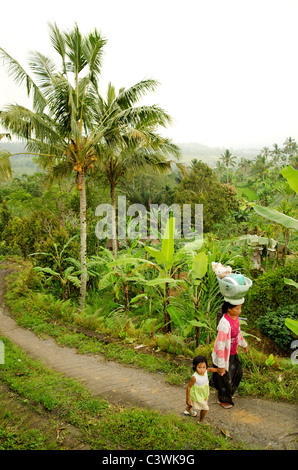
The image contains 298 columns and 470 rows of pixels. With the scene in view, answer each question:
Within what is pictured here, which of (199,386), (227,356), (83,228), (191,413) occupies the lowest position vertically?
(191,413)

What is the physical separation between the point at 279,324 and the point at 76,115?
19.2 feet

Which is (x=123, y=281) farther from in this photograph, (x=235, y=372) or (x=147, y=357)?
(x=235, y=372)

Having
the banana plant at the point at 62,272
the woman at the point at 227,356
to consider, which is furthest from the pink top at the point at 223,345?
the banana plant at the point at 62,272

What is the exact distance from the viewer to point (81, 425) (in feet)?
9.06

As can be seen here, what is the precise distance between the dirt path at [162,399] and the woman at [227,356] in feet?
0.54

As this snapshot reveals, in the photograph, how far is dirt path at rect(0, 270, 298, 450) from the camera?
103 inches

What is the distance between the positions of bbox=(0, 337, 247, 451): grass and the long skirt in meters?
0.40

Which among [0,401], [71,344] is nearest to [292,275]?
[71,344]

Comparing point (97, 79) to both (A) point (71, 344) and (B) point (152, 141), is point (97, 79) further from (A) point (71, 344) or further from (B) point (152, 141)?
(A) point (71, 344)
